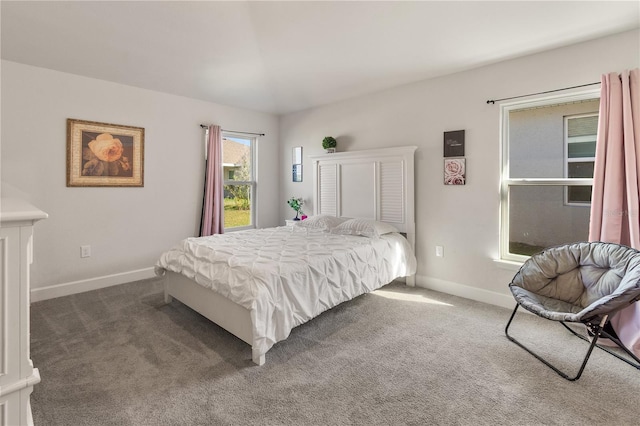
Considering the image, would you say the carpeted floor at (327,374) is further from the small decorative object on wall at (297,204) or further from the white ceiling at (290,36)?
the white ceiling at (290,36)

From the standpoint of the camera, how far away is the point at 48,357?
2.21 meters

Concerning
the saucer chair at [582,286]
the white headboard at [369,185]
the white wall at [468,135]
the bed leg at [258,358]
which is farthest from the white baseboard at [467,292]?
the bed leg at [258,358]

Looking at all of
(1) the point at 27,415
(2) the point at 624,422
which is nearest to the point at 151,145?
(1) the point at 27,415

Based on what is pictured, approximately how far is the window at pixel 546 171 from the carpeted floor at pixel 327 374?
84 cm

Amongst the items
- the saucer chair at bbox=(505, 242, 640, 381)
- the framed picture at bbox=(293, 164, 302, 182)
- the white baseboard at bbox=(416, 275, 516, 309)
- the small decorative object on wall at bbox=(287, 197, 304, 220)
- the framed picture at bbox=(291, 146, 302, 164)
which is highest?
the framed picture at bbox=(291, 146, 302, 164)

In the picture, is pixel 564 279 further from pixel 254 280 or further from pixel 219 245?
pixel 219 245

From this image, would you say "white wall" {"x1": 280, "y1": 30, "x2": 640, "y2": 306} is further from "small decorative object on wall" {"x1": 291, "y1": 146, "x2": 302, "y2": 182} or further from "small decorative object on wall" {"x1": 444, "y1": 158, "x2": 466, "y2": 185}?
"small decorative object on wall" {"x1": 291, "y1": 146, "x2": 302, "y2": 182}

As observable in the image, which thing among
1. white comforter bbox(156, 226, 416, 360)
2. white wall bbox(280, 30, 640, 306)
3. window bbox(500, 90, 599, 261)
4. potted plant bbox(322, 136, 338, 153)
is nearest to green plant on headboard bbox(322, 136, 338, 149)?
potted plant bbox(322, 136, 338, 153)

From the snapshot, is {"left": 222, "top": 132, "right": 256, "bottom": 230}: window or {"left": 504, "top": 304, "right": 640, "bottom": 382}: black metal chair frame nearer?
{"left": 504, "top": 304, "right": 640, "bottom": 382}: black metal chair frame

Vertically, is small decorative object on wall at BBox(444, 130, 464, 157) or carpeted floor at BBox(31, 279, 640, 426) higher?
small decorative object on wall at BBox(444, 130, 464, 157)

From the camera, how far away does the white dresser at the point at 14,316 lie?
109 cm

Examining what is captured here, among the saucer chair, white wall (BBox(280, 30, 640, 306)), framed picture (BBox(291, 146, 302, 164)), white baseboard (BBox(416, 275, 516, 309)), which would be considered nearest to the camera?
the saucer chair

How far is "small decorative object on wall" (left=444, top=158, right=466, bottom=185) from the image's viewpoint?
3.39m

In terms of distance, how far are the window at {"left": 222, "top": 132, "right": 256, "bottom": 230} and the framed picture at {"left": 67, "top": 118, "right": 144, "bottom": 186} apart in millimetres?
1255
